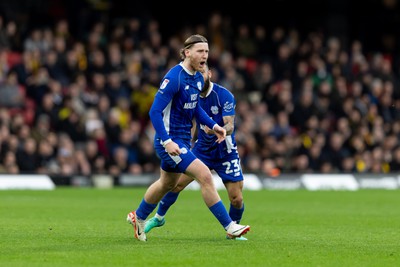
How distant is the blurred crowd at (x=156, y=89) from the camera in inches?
1005

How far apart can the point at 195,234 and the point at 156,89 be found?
14.8m

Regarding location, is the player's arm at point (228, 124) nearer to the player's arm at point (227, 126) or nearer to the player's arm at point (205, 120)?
the player's arm at point (227, 126)

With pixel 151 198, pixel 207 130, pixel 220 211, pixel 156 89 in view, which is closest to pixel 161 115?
pixel 151 198

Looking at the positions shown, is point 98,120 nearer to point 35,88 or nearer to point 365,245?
point 35,88

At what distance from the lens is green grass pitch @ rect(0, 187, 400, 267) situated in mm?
10352

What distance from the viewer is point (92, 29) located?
29.1 m

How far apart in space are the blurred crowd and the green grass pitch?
3.60 meters

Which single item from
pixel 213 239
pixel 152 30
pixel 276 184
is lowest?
pixel 276 184

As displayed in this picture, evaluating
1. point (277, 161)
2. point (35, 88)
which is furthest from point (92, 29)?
point (277, 161)

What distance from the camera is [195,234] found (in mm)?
13422

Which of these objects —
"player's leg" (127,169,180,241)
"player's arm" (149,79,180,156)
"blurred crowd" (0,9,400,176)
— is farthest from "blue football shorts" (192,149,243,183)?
"blurred crowd" (0,9,400,176)

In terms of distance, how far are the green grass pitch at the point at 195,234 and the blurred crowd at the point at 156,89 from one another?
360 centimetres

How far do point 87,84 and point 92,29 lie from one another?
243 centimetres

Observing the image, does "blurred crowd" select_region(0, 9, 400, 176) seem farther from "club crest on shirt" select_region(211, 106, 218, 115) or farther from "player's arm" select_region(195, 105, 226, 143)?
"player's arm" select_region(195, 105, 226, 143)
